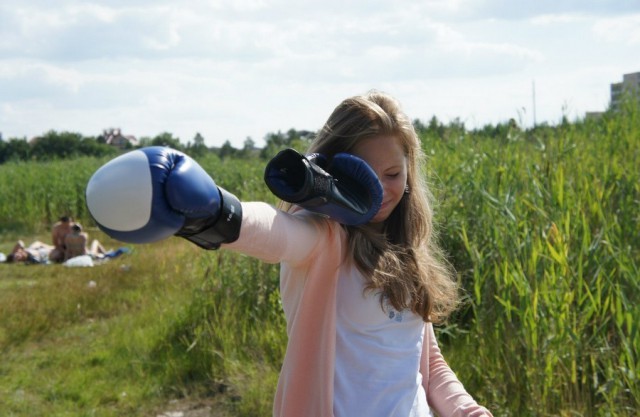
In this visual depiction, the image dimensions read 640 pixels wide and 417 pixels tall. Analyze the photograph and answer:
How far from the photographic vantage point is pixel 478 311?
3305 millimetres

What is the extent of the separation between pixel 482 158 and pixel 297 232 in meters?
3.38

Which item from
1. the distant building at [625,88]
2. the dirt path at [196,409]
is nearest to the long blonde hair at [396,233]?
the dirt path at [196,409]

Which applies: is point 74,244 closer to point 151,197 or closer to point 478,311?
point 478,311

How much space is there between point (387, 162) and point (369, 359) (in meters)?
0.48

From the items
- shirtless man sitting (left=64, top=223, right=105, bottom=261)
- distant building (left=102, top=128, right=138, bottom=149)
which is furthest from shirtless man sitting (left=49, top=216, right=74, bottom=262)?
distant building (left=102, top=128, right=138, bottom=149)

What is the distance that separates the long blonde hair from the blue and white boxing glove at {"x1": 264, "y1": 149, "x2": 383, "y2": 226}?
161 millimetres

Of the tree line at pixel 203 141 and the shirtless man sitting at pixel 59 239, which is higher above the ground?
the tree line at pixel 203 141

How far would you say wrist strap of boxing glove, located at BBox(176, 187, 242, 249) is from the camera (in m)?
1.18

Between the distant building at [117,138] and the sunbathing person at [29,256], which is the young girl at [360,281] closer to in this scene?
the sunbathing person at [29,256]

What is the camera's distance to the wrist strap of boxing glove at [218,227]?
118cm

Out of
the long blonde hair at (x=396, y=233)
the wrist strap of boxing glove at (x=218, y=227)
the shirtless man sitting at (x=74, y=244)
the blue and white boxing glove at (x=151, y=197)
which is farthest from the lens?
the shirtless man sitting at (x=74, y=244)

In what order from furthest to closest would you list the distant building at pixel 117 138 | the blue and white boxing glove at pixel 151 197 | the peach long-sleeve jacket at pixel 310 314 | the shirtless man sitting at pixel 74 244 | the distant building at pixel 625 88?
1. the distant building at pixel 117 138
2. the shirtless man sitting at pixel 74 244
3. the distant building at pixel 625 88
4. the peach long-sleeve jacket at pixel 310 314
5. the blue and white boxing glove at pixel 151 197

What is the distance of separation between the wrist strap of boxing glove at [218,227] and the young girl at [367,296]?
0.12m

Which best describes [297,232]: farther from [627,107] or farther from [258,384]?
[627,107]
